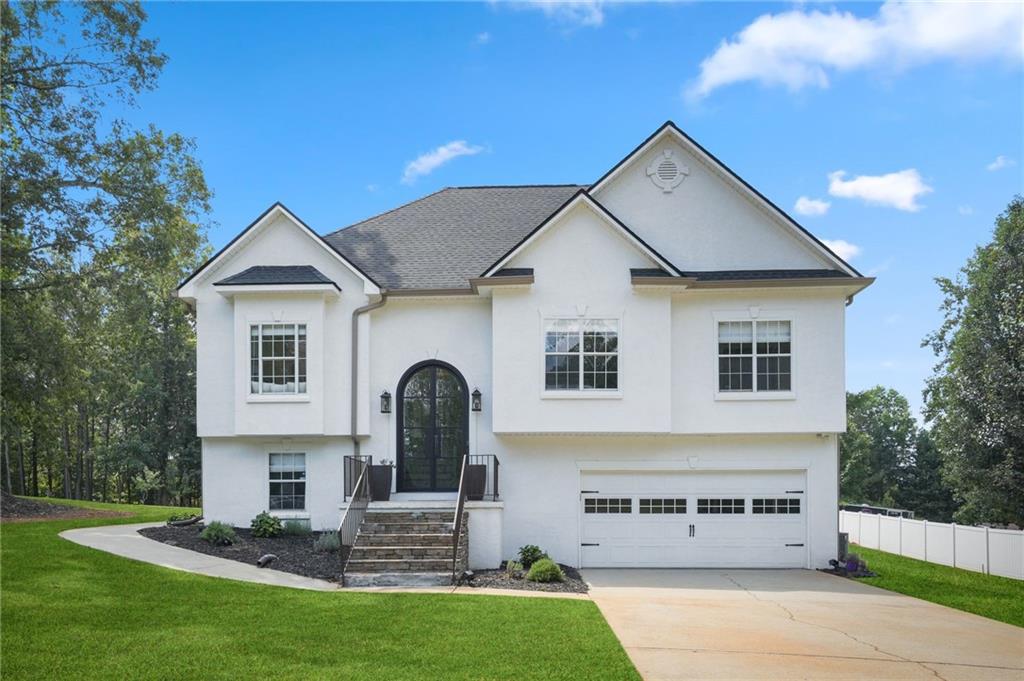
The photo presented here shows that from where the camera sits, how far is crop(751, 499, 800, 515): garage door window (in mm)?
17062

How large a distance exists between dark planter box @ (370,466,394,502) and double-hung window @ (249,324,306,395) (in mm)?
2362

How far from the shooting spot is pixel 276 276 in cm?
1717

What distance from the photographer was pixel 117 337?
31672 millimetres

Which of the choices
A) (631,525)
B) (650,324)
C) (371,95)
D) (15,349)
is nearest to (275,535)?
(631,525)

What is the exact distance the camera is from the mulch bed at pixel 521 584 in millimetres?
13594

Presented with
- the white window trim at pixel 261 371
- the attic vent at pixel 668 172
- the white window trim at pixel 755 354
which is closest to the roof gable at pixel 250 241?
the white window trim at pixel 261 371

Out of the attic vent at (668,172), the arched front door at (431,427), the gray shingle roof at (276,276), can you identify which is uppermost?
the attic vent at (668,172)

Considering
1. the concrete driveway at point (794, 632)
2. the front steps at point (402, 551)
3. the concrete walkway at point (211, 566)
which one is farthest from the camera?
the front steps at point (402, 551)

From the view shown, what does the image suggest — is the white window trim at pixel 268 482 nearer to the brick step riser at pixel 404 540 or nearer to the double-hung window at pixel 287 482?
the double-hung window at pixel 287 482

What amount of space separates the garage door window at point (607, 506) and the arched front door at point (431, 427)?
289cm

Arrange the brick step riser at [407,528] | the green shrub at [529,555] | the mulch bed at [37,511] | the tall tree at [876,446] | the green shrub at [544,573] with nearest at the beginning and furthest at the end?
the green shrub at [544,573] → the brick step riser at [407,528] → the green shrub at [529,555] → the mulch bed at [37,511] → the tall tree at [876,446]

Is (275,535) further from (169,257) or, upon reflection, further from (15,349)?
(15,349)

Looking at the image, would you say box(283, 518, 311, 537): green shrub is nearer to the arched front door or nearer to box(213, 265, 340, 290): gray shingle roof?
the arched front door

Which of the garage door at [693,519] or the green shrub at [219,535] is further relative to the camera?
the garage door at [693,519]
